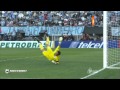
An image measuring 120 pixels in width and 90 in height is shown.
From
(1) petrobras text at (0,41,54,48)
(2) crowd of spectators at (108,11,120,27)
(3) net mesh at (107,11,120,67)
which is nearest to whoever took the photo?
(3) net mesh at (107,11,120,67)

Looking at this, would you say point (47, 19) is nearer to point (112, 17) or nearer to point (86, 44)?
point (86, 44)

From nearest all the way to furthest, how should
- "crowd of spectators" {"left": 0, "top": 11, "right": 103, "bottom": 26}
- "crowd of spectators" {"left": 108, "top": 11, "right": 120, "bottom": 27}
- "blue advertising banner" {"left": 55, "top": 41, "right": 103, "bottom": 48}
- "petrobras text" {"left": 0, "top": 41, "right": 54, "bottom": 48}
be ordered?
"crowd of spectators" {"left": 108, "top": 11, "right": 120, "bottom": 27} → "blue advertising banner" {"left": 55, "top": 41, "right": 103, "bottom": 48} → "crowd of spectators" {"left": 0, "top": 11, "right": 103, "bottom": 26} → "petrobras text" {"left": 0, "top": 41, "right": 54, "bottom": 48}

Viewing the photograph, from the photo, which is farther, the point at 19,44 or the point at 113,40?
the point at 19,44

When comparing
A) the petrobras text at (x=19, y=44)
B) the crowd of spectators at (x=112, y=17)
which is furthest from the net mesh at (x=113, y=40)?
the petrobras text at (x=19, y=44)

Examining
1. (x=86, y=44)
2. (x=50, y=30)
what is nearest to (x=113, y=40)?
(x=86, y=44)

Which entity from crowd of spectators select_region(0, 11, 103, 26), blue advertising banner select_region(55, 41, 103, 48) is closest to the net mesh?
blue advertising banner select_region(55, 41, 103, 48)

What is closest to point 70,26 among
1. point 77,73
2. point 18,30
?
point 18,30

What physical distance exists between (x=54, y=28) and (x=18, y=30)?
2.61m

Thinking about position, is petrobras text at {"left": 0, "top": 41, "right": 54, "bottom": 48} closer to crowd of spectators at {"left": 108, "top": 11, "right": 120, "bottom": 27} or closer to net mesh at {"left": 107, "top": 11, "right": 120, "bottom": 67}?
net mesh at {"left": 107, "top": 11, "right": 120, "bottom": 67}

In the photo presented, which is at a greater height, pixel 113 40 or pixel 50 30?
pixel 113 40

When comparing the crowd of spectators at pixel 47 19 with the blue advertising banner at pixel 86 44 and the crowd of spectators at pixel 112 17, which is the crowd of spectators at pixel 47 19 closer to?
the blue advertising banner at pixel 86 44
